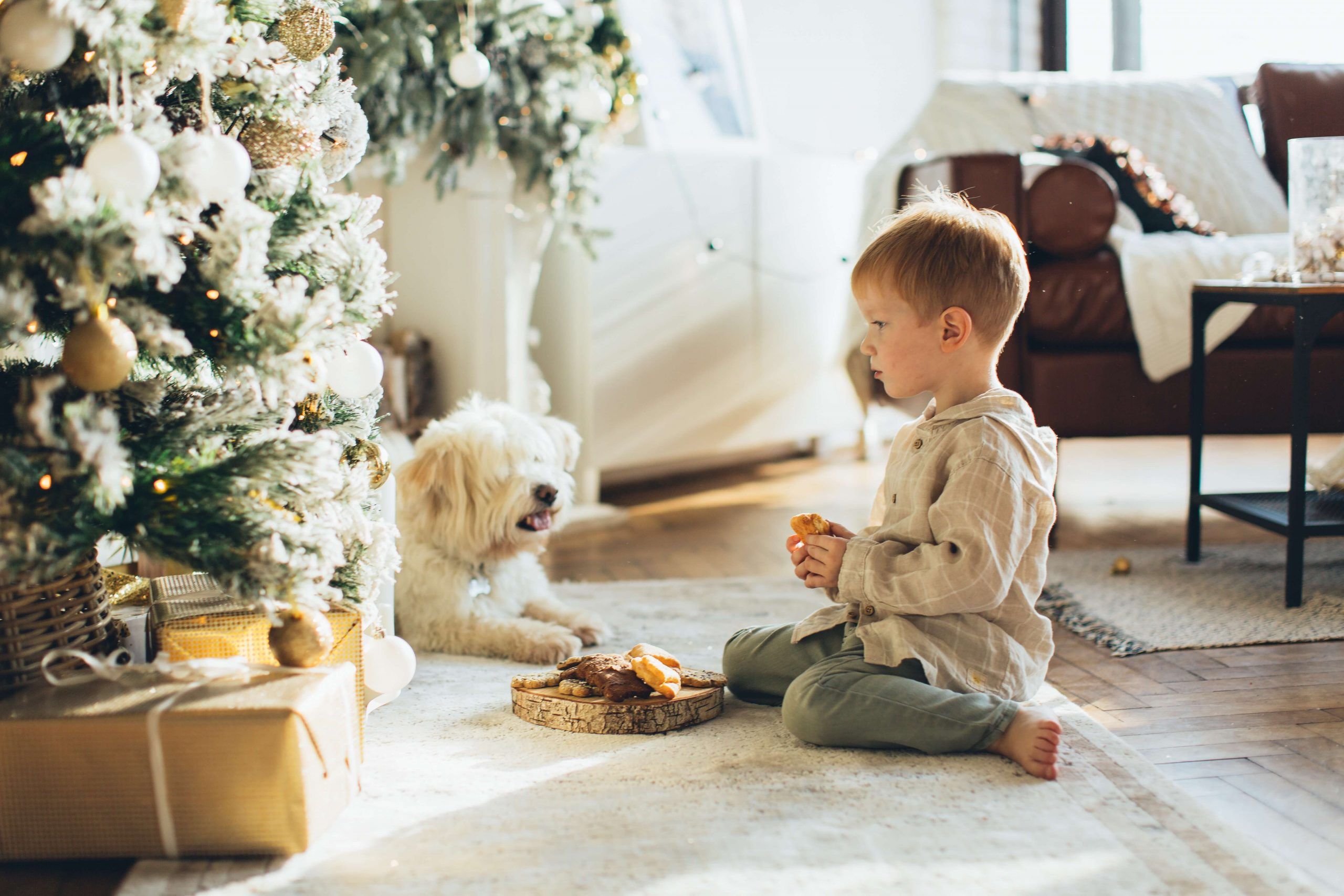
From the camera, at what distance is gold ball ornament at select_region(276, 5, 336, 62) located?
149cm

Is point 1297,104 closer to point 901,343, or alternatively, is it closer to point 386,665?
point 901,343

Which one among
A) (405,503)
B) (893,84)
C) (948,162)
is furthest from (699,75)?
(405,503)

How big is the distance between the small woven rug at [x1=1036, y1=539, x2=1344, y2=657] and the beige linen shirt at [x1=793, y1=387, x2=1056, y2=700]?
1.68 ft

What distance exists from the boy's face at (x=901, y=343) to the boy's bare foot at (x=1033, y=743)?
0.43 m

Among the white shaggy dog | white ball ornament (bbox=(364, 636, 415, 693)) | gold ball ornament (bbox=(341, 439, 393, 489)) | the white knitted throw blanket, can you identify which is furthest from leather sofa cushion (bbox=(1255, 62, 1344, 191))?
white ball ornament (bbox=(364, 636, 415, 693))

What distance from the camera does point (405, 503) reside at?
6.93 ft

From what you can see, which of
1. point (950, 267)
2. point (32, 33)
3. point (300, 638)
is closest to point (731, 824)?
point (300, 638)

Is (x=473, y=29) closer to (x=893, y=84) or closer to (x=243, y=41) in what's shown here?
(x=243, y=41)

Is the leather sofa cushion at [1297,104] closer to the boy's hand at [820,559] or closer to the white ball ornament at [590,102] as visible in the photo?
Answer: the white ball ornament at [590,102]

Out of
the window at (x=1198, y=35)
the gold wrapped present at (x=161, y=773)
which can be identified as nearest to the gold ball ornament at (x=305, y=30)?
the gold wrapped present at (x=161, y=773)

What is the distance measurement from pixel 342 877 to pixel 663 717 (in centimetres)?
53

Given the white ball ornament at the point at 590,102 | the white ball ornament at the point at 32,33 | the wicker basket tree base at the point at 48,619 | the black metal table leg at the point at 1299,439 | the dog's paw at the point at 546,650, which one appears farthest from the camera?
the white ball ornament at the point at 590,102

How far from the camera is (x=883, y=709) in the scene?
1.52 metres

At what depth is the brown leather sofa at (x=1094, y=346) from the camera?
280cm
